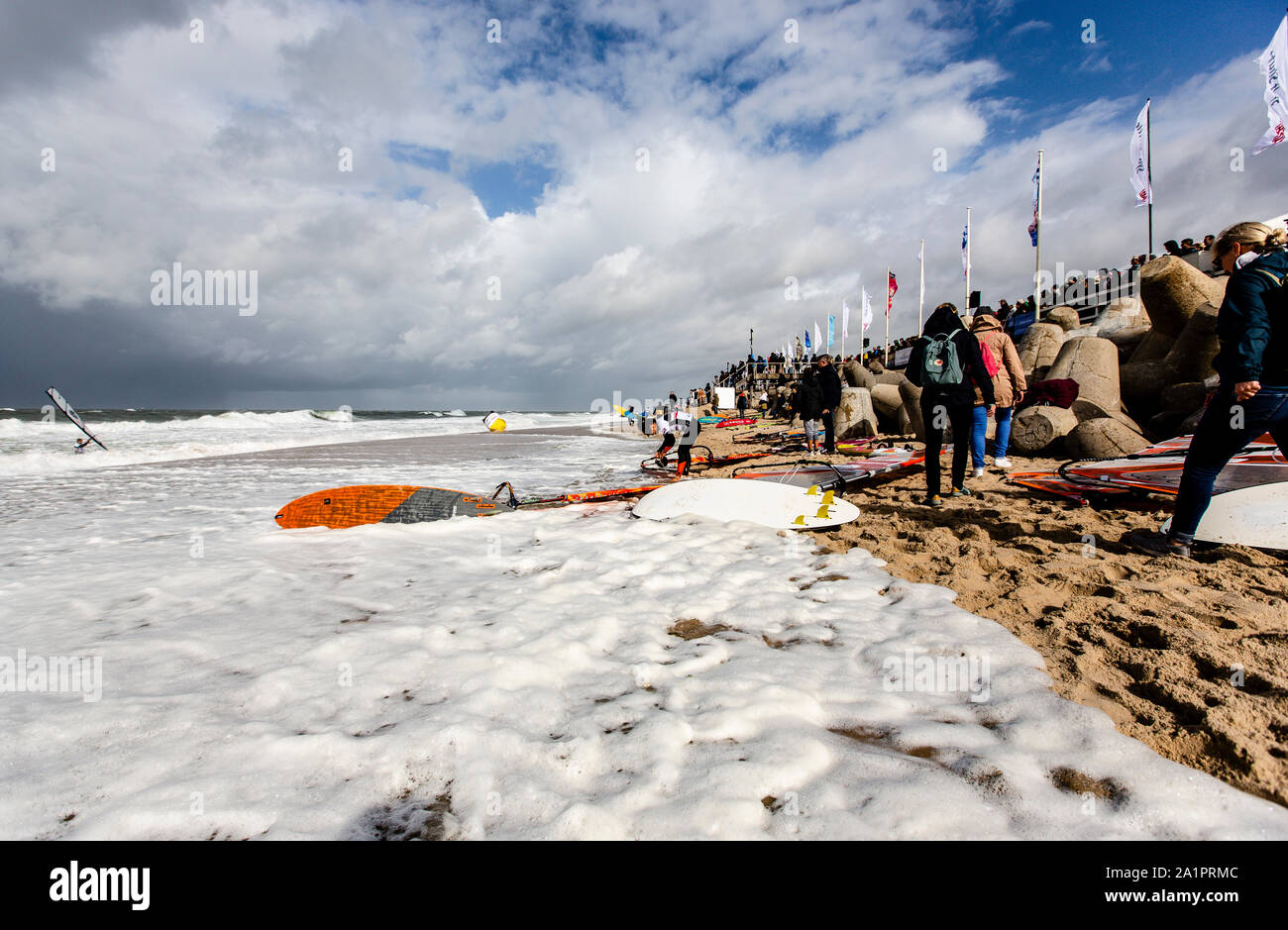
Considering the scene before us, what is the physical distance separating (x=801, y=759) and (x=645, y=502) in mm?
4060

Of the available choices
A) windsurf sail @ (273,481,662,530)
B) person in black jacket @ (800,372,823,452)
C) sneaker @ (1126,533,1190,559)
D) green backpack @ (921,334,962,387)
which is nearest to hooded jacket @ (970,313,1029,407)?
green backpack @ (921,334,962,387)

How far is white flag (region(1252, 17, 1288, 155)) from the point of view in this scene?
13461mm

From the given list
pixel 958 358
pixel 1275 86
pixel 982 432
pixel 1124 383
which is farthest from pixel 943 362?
pixel 1275 86

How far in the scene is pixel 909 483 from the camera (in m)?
6.94

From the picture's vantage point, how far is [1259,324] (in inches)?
114

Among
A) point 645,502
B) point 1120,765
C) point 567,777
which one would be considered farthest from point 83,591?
point 1120,765

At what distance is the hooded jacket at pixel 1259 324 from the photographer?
2.90 m

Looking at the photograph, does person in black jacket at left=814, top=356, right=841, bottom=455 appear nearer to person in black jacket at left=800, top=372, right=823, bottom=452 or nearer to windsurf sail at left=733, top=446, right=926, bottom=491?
person in black jacket at left=800, top=372, right=823, bottom=452

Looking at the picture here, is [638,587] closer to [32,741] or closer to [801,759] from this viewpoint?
[801,759]

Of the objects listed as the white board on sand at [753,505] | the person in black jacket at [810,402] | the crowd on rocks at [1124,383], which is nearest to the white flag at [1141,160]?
the crowd on rocks at [1124,383]

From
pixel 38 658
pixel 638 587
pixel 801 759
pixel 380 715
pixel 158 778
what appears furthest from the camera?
pixel 638 587

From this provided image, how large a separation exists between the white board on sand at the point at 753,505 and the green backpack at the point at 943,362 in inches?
61.5

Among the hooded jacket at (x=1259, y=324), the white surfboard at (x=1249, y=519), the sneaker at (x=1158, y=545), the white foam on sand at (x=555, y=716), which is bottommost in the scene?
the white foam on sand at (x=555, y=716)

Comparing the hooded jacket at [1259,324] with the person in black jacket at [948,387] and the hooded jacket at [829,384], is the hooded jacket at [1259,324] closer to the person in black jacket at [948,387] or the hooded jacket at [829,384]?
the person in black jacket at [948,387]
